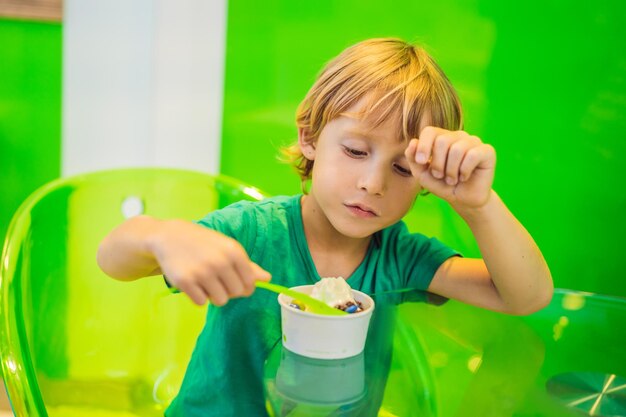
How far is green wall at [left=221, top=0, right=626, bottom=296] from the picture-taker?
1259 millimetres

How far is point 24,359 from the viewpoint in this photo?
719 mm

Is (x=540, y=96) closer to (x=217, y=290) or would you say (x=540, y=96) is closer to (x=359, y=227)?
(x=359, y=227)

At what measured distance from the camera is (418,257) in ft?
3.25

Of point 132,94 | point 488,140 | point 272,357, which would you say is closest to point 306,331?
point 272,357

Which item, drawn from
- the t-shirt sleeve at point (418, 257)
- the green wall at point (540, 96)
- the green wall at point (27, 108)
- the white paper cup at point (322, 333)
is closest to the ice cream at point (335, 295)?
the white paper cup at point (322, 333)

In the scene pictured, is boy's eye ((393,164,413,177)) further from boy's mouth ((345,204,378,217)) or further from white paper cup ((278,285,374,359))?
white paper cup ((278,285,374,359))

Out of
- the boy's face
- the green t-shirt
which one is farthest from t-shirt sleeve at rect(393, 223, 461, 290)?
the boy's face

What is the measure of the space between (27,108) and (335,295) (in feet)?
4.07

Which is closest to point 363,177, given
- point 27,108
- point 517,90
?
point 517,90

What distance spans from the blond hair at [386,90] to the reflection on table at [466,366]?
26 centimetres

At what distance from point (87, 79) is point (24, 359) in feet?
3.52

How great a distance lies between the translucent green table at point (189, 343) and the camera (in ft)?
2.18

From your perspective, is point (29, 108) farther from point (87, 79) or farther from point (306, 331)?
point (306, 331)

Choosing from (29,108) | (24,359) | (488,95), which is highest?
(488,95)
